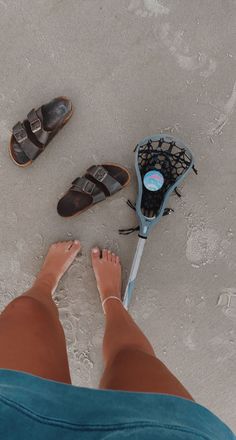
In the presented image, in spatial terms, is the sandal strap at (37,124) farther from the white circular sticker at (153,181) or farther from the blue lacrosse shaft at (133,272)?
the blue lacrosse shaft at (133,272)

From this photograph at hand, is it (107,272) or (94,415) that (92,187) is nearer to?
(107,272)

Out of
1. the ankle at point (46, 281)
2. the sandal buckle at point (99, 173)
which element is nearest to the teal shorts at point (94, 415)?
the ankle at point (46, 281)

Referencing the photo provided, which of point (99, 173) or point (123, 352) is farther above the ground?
point (99, 173)

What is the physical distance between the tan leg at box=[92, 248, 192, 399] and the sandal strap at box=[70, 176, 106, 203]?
0.21 meters

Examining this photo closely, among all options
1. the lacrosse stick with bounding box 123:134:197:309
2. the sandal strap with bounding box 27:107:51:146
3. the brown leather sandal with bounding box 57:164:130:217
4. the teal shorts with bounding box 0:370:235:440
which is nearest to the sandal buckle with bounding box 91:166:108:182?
the brown leather sandal with bounding box 57:164:130:217

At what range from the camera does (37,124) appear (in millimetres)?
1580

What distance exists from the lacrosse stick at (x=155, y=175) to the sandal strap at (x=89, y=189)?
0.49ft

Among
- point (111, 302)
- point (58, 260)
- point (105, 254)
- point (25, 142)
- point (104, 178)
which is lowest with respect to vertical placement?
point (111, 302)

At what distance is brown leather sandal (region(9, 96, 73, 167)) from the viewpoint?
1581mm

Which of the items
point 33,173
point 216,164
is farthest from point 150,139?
point 33,173

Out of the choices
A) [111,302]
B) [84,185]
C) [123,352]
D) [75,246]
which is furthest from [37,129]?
[123,352]

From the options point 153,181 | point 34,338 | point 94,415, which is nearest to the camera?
point 94,415

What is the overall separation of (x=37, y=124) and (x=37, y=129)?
0.06 ft

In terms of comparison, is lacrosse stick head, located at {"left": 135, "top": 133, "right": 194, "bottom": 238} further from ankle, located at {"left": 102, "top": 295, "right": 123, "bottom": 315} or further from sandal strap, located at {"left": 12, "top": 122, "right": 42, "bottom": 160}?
sandal strap, located at {"left": 12, "top": 122, "right": 42, "bottom": 160}
